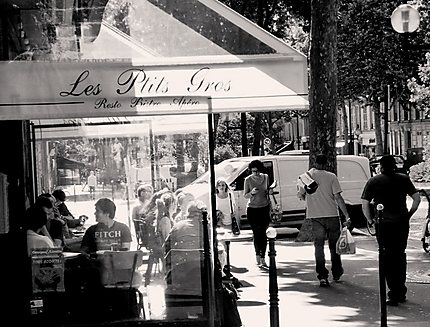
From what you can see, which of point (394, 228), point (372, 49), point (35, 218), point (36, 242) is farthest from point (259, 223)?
point (372, 49)

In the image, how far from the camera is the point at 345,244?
12133mm

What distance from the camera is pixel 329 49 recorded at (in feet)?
66.2

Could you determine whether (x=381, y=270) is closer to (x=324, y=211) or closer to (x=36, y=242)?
(x=324, y=211)

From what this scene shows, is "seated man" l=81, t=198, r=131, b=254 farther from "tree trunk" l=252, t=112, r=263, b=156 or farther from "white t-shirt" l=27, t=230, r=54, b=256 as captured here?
"tree trunk" l=252, t=112, r=263, b=156

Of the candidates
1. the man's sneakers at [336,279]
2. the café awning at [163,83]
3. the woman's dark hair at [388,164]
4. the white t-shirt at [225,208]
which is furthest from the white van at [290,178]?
the café awning at [163,83]

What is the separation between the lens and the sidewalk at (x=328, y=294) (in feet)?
33.5

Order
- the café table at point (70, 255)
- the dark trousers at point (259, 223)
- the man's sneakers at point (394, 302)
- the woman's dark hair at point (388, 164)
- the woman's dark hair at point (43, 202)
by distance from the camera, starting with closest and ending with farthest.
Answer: the café table at point (70, 255)
the woman's dark hair at point (43, 202)
the man's sneakers at point (394, 302)
the woman's dark hair at point (388, 164)
the dark trousers at point (259, 223)

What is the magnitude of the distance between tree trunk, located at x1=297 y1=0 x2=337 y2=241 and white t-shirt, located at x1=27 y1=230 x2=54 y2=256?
39.8 ft

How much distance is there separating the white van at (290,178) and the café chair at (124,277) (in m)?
15.5

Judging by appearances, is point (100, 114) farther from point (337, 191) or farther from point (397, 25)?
point (397, 25)

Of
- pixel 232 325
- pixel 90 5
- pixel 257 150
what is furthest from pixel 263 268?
pixel 257 150

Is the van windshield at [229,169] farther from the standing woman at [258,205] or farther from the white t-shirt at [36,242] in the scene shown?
the white t-shirt at [36,242]

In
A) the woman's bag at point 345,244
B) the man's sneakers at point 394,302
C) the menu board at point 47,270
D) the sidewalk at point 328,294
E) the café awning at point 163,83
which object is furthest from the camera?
the woman's bag at point 345,244

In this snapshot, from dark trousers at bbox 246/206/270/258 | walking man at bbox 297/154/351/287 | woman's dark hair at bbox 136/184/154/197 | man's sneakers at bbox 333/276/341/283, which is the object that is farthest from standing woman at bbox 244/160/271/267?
woman's dark hair at bbox 136/184/154/197
